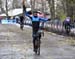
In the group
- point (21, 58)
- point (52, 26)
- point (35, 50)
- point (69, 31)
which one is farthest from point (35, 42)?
point (52, 26)

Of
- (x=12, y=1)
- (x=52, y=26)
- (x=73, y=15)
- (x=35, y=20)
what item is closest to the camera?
(x=35, y=20)

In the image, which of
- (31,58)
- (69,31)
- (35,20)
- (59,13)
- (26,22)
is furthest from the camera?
(26,22)

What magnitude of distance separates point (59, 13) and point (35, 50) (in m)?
25.3

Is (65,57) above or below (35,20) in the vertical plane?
below

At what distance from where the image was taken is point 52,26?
37.1 meters

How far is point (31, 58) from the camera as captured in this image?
13.4 m

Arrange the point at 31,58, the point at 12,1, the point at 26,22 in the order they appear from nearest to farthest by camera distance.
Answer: the point at 31,58 → the point at 26,22 → the point at 12,1

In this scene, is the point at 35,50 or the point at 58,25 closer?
the point at 35,50

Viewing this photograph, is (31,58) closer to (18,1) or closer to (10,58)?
(10,58)

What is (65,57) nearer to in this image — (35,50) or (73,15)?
(35,50)

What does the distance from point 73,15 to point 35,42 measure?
18366 mm

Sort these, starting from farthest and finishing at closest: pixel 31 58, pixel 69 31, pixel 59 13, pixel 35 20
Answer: pixel 59 13, pixel 69 31, pixel 35 20, pixel 31 58

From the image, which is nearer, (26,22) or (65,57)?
(65,57)

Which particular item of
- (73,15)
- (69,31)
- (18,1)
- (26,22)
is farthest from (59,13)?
(18,1)
